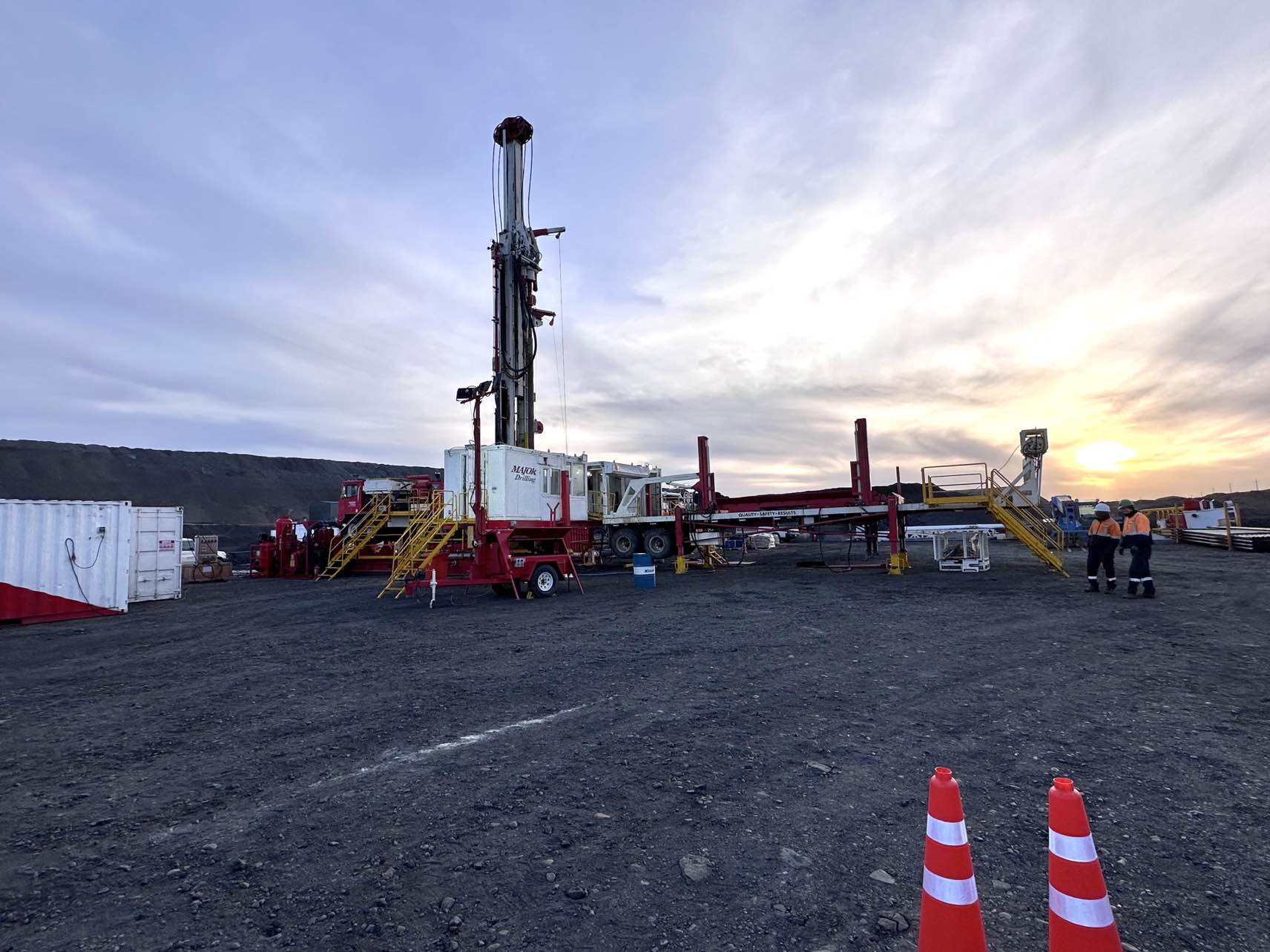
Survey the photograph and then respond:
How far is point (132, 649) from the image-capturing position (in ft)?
31.0

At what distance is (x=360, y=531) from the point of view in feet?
76.9

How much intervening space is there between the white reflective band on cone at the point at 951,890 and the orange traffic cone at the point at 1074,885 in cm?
24

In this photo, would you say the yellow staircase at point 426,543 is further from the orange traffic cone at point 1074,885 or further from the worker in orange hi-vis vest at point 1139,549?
the worker in orange hi-vis vest at point 1139,549

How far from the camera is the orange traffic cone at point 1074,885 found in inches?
82.1

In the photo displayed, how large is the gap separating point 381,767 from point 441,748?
471mm

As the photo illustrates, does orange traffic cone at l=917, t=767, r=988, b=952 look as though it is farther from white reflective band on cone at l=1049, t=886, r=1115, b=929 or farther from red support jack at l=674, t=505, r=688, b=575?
red support jack at l=674, t=505, r=688, b=575

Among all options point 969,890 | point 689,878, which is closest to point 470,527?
point 689,878

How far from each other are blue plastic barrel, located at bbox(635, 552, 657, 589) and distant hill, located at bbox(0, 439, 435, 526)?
56480 mm

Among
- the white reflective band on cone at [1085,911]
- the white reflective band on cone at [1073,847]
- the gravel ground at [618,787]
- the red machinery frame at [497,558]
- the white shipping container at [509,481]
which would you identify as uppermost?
the white shipping container at [509,481]

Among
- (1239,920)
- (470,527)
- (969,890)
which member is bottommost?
(1239,920)

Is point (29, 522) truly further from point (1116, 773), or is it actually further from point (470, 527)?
point (1116, 773)

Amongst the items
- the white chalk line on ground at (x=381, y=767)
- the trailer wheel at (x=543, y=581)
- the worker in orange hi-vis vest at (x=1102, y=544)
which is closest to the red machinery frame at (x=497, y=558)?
the trailer wheel at (x=543, y=581)

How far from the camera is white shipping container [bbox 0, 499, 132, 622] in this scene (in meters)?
12.5

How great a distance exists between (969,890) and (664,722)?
11.1 ft
